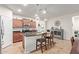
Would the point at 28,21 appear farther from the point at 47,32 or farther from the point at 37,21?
the point at 47,32

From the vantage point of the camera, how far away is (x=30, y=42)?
6.71ft

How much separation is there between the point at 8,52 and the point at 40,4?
3.86 ft

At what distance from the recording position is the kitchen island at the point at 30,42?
6.47ft

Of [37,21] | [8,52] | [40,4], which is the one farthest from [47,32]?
[8,52]

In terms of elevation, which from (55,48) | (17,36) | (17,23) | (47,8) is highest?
(47,8)

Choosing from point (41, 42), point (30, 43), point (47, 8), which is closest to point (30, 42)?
point (30, 43)

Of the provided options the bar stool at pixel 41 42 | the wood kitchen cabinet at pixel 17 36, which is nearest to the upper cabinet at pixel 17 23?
the wood kitchen cabinet at pixel 17 36

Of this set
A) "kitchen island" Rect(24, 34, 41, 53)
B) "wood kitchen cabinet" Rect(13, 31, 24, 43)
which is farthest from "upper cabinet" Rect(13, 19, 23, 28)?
"kitchen island" Rect(24, 34, 41, 53)

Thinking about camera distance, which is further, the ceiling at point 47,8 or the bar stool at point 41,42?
the bar stool at point 41,42

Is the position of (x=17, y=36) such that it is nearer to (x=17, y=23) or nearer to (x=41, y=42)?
(x=17, y=23)

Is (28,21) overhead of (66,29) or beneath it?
overhead

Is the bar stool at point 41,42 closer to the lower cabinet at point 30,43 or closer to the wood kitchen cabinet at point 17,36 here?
the lower cabinet at point 30,43

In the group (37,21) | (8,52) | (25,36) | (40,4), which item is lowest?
(8,52)

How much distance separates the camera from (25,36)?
2023mm
